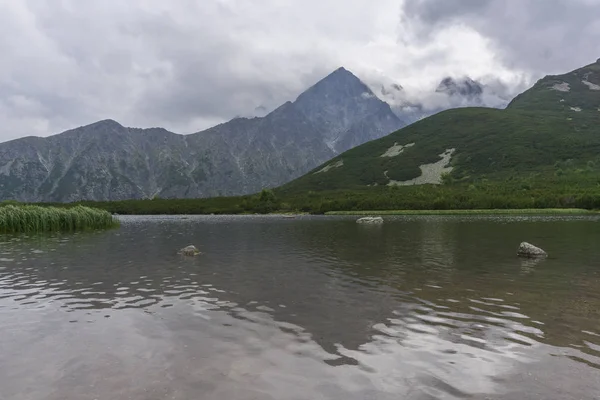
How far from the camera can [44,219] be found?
69812 millimetres

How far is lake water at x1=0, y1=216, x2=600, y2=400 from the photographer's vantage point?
36.1ft

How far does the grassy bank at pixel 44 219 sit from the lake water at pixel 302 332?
137ft

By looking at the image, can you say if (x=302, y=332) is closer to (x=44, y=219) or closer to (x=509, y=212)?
(x=44, y=219)

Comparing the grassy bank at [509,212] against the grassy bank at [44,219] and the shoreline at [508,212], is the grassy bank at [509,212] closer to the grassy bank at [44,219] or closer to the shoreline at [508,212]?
the shoreline at [508,212]

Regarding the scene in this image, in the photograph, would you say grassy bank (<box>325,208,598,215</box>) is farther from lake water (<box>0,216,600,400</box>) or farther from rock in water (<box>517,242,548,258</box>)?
lake water (<box>0,216,600,400</box>)

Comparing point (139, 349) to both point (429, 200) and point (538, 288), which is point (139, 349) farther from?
point (429, 200)

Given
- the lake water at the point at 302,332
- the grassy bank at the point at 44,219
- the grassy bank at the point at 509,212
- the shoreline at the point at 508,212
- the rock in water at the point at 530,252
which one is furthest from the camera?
the grassy bank at the point at 509,212

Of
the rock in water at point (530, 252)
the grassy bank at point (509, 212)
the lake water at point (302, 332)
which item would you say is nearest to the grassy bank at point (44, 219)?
the lake water at point (302, 332)

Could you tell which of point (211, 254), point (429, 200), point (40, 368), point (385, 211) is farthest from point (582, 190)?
point (40, 368)

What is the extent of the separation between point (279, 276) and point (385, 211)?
15735cm

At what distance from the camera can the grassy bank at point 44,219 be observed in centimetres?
6638

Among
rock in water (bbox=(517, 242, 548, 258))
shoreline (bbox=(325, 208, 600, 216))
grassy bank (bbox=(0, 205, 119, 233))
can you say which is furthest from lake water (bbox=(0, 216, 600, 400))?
shoreline (bbox=(325, 208, 600, 216))

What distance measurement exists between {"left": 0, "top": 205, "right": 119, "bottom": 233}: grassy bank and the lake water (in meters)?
41.7

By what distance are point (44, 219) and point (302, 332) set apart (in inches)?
2721
